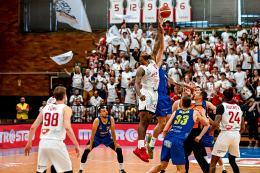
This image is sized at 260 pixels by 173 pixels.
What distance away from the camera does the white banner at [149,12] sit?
20.3 meters

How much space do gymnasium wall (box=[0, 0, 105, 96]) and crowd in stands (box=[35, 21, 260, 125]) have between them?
16.0 ft

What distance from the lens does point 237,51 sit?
16219 millimetres

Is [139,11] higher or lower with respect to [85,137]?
higher

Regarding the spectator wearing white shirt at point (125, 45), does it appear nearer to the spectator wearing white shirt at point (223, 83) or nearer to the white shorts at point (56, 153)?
the spectator wearing white shirt at point (223, 83)

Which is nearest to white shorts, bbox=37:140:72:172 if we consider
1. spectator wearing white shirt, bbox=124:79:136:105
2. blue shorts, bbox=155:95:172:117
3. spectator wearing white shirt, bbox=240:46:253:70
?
blue shorts, bbox=155:95:172:117

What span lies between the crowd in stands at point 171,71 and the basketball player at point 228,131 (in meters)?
6.09

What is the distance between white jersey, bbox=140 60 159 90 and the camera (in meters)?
7.05

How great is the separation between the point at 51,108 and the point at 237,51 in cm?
1290

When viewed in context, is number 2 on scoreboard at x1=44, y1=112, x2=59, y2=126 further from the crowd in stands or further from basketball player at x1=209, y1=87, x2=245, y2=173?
the crowd in stands

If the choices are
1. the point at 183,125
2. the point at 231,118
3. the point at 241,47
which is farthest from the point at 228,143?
the point at 241,47

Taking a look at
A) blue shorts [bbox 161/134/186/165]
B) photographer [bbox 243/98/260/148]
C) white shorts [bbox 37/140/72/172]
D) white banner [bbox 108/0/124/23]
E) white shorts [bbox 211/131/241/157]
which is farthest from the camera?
white banner [bbox 108/0/124/23]

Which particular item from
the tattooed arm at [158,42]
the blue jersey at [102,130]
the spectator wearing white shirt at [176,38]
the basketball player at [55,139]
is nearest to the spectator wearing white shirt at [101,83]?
the spectator wearing white shirt at [176,38]

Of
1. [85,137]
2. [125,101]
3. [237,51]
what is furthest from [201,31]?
[85,137]

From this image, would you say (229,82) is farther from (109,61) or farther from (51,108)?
(51,108)
